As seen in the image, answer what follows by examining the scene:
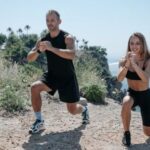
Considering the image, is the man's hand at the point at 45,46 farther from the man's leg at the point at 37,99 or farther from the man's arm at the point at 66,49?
the man's leg at the point at 37,99

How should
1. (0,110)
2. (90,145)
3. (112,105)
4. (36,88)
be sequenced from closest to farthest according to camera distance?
1. (90,145)
2. (36,88)
3. (0,110)
4. (112,105)

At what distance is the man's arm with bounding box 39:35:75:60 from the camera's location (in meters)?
6.12

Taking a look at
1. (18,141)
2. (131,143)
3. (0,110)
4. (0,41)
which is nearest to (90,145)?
(131,143)

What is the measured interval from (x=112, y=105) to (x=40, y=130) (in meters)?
4.04

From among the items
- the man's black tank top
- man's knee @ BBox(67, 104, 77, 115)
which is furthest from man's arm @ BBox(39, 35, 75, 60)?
man's knee @ BBox(67, 104, 77, 115)

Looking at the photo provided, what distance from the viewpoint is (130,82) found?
630cm

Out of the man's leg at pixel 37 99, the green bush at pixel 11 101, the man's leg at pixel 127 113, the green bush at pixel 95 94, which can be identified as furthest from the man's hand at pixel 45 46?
the green bush at pixel 95 94

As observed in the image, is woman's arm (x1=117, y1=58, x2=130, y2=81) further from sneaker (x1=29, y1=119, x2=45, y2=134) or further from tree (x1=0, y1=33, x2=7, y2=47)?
tree (x1=0, y1=33, x2=7, y2=47)

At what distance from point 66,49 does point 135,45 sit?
40.9 inches

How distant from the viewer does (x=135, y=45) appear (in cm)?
615

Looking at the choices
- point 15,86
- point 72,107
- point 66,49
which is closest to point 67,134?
point 72,107

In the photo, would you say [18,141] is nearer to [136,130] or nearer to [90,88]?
[136,130]

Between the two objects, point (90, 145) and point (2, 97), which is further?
point (2, 97)

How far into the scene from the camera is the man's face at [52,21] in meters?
6.42
